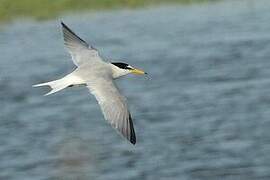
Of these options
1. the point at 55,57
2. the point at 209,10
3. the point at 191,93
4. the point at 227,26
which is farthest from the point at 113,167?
the point at 209,10

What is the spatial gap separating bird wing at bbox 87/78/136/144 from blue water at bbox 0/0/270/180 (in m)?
2.43

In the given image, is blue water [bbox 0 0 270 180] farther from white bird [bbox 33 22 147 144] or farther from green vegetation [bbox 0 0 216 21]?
white bird [bbox 33 22 147 144]

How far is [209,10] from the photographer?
80.2 ft

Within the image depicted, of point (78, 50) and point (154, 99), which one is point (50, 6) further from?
point (78, 50)

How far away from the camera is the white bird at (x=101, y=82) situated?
10.1m

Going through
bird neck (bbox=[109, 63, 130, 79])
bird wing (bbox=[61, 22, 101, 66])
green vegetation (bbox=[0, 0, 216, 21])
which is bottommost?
green vegetation (bbox=[0, 0, 216, 21])

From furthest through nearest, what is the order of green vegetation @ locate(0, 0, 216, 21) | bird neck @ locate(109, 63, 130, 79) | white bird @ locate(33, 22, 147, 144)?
1. green vegetation @ locate(0, 0, 216, 21)
2. bird neck @ locate(109, 63, 130, 79)
3. white bird @ locate(33, 22, 147, 144)

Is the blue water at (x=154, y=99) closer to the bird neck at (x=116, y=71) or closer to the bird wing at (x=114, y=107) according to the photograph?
the bird neck at (x=116, y=71)

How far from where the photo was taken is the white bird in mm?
10141

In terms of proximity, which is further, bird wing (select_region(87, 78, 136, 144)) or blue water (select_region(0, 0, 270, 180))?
blue water (select_region(0, 0, 270, 180))

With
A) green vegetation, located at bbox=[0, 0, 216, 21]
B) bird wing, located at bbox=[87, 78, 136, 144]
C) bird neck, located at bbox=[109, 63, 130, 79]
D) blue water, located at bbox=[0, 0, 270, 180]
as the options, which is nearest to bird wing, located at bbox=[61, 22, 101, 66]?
bird neck, located at bbox=[109, 63, 130, 79]

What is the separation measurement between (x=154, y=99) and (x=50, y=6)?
7.68 metres

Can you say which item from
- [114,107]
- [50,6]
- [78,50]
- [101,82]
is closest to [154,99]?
[78,50]

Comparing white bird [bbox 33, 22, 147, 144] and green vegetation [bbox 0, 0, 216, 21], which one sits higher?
white bird [bbox 33, 22, 147, 144]
